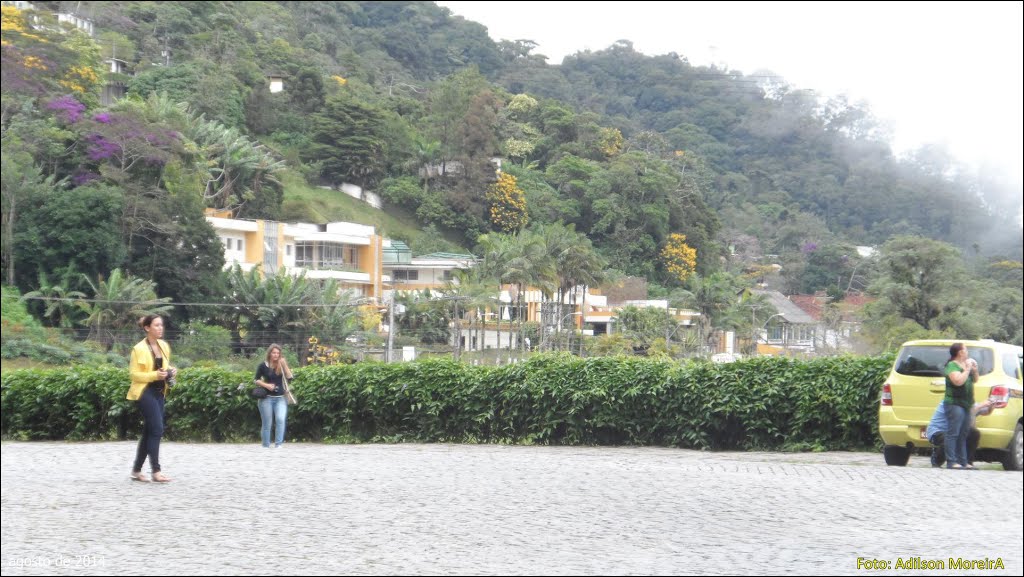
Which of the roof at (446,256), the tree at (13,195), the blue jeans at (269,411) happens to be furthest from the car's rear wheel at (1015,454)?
the tree at (13,195)

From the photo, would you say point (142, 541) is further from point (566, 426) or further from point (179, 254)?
point (179, 254)

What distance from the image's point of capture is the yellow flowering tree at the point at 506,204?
5634cm

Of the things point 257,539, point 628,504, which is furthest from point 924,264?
point 257,539

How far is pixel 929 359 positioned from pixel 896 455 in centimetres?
118

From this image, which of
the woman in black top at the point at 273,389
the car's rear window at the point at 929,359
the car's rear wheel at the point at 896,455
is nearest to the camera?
the car's rear window at the point at 929,359

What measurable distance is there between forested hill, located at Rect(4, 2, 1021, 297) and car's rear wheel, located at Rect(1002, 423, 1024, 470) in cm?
3993

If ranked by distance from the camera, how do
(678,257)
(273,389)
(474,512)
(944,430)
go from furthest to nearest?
(678,257) < (273,389) < (944,430) < (474,512)

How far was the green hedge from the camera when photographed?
51.2 feet

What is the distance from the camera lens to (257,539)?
766 cm

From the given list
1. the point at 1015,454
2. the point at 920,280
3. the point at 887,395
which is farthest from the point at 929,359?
the point at 920,280

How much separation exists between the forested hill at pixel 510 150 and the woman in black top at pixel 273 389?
36765 mm

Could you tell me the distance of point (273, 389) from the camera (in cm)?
1603

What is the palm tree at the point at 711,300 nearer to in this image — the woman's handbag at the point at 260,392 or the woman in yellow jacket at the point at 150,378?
the woman's handbag at the point at 260,392

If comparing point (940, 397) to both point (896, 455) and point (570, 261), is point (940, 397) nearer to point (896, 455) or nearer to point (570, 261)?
point (896, 455)
